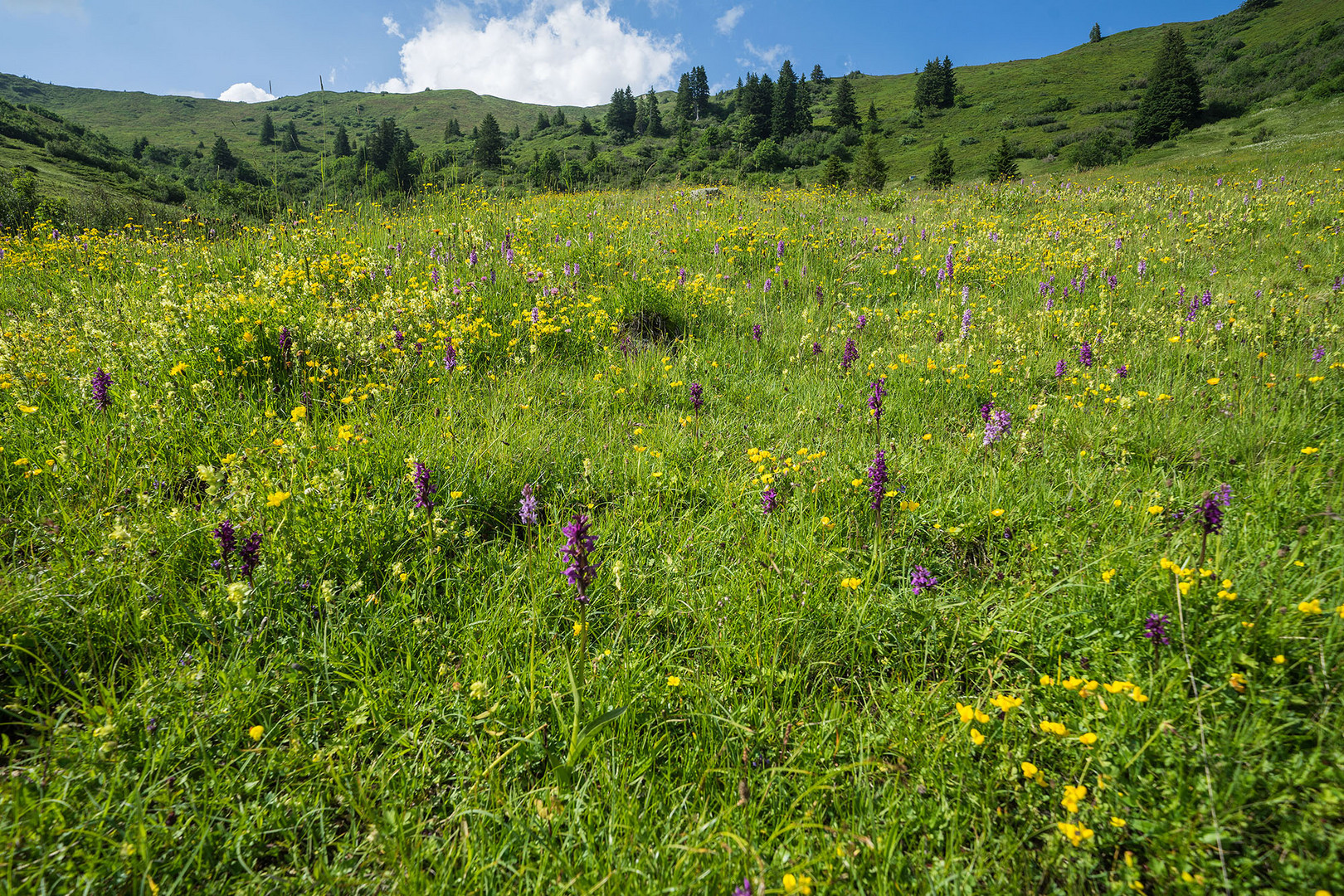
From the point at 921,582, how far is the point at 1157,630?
735 millimetres

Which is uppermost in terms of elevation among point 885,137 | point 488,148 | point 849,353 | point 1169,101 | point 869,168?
point 488,148

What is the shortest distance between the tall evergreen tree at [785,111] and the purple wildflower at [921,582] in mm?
113273

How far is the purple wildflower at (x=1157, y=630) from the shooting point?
1.76m

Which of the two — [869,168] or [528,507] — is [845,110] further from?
[528,507]

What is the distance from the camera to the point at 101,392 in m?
2.97

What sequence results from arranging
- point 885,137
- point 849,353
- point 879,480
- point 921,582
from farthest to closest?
1. point 885,137
2. point 849,353
3. point 879,480
4. point 921,582

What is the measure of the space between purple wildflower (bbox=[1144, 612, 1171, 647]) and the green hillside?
934 cm

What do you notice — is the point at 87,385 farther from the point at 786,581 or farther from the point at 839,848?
Answer: the point at 839,848

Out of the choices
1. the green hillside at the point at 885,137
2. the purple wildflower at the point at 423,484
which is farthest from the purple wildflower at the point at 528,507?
the green hillside at the point at 885,137

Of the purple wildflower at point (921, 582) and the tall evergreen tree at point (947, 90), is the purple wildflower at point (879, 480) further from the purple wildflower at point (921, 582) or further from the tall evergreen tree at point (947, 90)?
the tall evergreen tree at point (947, 90)

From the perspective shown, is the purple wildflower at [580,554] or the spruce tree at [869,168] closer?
the purple wildflower at [580,554]

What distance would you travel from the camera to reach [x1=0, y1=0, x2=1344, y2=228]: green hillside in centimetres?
2341

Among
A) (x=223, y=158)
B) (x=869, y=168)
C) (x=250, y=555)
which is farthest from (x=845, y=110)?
(x=223, y=158)

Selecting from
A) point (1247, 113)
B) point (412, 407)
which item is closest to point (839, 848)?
point (412, 407)
